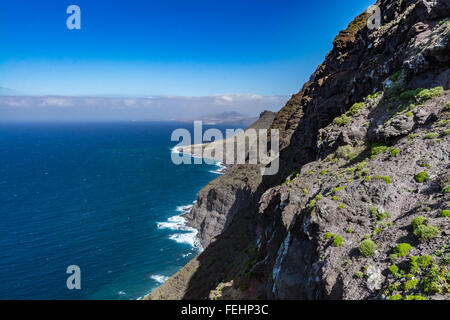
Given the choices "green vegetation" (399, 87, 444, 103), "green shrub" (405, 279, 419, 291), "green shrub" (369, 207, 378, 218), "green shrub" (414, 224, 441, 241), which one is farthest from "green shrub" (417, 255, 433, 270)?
"green vegetation" (399, 87, 444, 103)

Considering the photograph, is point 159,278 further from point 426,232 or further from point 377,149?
point 426,232

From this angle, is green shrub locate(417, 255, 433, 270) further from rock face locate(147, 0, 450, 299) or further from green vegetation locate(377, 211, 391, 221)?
green vegetation locate(377, 211, 391, 221)

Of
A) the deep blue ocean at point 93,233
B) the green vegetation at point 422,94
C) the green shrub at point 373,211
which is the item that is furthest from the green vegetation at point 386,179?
the deep blue ocean at point 93,233

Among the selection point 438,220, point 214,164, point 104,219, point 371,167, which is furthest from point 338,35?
point 214,164

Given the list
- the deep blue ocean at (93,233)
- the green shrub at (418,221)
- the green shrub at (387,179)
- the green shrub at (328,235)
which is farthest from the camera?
the deep blue ocean at (93,233)

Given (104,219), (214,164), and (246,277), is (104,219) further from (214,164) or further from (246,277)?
(214,164)

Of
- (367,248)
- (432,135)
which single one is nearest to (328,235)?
(367,248)

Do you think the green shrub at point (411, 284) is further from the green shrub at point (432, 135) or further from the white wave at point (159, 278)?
the white wave at point (159, 278)
